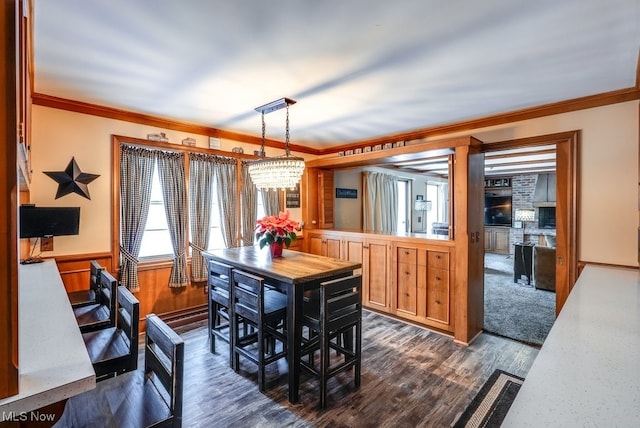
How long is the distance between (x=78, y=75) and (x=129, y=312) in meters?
2.01

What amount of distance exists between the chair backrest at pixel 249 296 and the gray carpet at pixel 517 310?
2.84m

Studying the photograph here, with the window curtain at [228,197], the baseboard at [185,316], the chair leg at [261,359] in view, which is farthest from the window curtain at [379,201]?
the chair leg at [261,359]

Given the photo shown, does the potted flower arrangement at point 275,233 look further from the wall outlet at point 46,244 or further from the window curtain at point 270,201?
the wall outlet at point 46,244

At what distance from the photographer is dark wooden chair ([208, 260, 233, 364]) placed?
9.09 ft

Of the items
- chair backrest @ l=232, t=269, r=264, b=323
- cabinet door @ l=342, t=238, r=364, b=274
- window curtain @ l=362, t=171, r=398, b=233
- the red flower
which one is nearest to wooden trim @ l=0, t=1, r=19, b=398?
chair backrest @ l=232, t=269, r=264, b=323

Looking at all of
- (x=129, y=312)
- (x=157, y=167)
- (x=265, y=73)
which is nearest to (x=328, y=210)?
(x=157, y=167)

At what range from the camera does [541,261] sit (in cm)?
530

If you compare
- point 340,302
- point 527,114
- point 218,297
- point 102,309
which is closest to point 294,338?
point 340,302

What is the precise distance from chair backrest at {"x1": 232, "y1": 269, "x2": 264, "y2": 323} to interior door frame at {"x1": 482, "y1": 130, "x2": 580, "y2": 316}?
9.76 feet

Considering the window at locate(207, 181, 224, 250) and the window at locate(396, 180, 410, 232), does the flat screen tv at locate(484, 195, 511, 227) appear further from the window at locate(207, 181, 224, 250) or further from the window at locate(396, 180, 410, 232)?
the window at locate(207, 181, 224, 250)

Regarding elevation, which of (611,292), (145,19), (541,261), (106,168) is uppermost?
(145,19)

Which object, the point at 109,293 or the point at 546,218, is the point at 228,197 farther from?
the point at 546,218

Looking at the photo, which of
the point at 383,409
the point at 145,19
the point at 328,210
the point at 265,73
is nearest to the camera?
the point at 145,19

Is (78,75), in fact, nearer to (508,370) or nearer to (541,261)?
(508,370)
